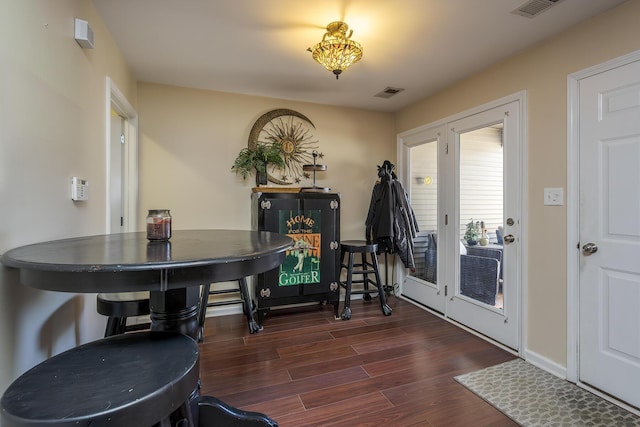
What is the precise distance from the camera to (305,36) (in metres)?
Result: 2.14

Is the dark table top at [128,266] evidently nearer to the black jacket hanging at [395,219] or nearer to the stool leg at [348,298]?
the stool leg at [348,298]

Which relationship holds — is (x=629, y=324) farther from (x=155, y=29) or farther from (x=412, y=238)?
(x=155, y=29)

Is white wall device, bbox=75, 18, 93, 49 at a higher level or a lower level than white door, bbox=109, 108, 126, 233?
higher

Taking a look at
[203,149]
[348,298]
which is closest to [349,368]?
[348,298]

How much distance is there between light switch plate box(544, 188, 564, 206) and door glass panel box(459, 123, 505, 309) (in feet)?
1.21

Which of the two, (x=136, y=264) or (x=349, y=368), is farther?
(x=349, y=368)

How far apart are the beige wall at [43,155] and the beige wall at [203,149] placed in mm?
1193

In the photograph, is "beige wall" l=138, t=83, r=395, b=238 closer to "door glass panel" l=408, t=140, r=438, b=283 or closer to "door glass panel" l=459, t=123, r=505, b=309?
"door glass panel" l=408, t=140, r=438, b=283

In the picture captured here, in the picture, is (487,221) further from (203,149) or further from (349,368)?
(203,149)

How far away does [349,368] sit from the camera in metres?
2.15

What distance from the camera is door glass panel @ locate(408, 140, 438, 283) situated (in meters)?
3.30

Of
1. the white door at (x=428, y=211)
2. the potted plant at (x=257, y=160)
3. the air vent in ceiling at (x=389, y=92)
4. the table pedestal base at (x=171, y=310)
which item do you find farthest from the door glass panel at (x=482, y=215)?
the table pedestal base at (x=171, y=310)

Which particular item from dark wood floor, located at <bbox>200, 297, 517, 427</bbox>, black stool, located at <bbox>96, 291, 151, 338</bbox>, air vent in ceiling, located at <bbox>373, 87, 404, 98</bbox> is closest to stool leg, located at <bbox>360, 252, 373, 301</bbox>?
dark wood floor, located at <bbox>200, 297, 517, 427</bbox>

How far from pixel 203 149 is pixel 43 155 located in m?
1.97
